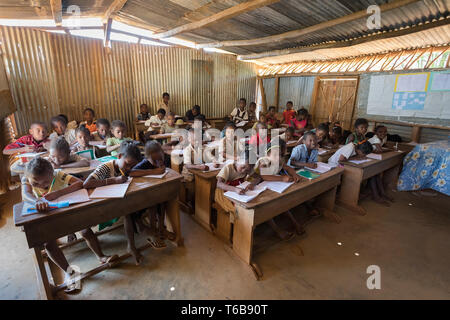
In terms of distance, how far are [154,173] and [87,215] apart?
745 mm

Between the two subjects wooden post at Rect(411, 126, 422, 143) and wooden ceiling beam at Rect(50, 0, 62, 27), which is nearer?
wooden ceiling beam at Rect(50, 0, 62, 27)

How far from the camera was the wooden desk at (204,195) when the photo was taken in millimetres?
2896

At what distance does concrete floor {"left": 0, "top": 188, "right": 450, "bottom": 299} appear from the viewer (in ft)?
7.06

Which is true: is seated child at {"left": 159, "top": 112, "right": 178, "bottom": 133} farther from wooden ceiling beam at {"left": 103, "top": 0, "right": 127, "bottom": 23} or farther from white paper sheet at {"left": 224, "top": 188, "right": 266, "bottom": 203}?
white paper sheet at {"left": 224, "top": 188, "right": 266, "bottom": 203}

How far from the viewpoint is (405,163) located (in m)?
4.62

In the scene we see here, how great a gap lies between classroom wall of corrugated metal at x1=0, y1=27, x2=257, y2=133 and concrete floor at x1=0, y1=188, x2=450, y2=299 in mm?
3719

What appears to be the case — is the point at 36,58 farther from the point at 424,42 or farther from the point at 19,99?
the point at 424,42

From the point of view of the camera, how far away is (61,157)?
258cm

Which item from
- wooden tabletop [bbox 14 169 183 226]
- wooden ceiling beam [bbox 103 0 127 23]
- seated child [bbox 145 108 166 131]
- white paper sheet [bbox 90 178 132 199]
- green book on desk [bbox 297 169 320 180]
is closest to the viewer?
wooden tabletop [bbox 14 169 183 226]

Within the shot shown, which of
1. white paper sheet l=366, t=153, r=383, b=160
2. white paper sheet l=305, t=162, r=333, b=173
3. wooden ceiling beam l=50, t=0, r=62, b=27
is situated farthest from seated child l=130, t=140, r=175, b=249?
white paper sheet l=366, t=153, r=383, b=160

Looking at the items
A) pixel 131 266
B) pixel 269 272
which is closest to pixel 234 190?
pixel 269 272

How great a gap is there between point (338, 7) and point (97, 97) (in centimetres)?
624

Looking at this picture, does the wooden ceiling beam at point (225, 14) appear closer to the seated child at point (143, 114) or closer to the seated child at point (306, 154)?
the seated child at point (306, 154)

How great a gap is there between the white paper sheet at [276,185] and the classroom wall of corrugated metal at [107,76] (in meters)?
5.90
